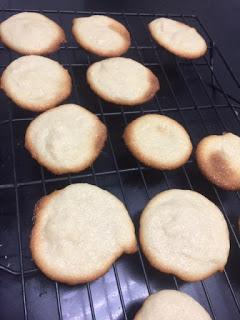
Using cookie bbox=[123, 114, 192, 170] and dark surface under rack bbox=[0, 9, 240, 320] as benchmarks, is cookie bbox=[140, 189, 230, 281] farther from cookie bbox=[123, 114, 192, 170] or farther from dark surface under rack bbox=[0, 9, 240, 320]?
cookie bbox=[123, 114, 192, 170]

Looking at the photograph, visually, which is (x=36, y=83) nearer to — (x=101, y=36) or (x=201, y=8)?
(x=101, y=36)

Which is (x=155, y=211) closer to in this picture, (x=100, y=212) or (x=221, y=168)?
(x=100, y=212)

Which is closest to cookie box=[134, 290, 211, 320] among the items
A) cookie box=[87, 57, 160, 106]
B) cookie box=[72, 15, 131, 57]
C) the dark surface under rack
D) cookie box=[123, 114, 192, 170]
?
the dark surface under rack

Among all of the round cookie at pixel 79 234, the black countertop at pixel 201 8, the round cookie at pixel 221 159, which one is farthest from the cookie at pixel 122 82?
the black countertop at pixel 201 8

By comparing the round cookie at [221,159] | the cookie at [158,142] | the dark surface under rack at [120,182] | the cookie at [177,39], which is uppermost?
the cookie at [177,39]

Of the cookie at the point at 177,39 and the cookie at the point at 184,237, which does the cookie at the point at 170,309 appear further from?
the cookie at the point at 177,39

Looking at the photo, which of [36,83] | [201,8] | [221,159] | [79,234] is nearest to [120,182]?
[79,234]
